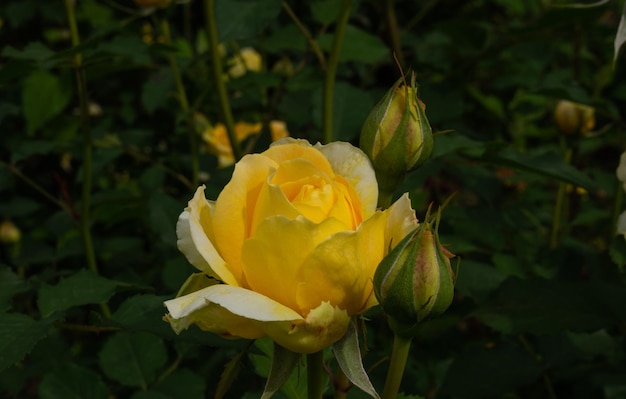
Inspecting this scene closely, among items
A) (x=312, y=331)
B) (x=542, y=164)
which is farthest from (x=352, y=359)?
(x=542, y=164)

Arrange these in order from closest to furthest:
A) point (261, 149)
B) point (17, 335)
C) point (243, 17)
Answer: point (17, 335)
point (243, 17)
point (261, 149)

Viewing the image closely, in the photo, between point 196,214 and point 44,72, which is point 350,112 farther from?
point 44,72

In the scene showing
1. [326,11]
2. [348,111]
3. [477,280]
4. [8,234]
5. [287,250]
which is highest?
[287,250]

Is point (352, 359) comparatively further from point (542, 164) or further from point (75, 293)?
point (542, 164)

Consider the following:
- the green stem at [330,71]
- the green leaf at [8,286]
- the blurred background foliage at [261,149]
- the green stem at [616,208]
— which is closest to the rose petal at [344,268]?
the blurred background foliage at [261,149]

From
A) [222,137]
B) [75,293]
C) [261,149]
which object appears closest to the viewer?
[75,293]

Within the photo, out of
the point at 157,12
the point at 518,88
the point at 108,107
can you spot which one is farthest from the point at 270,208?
the point at 108,107

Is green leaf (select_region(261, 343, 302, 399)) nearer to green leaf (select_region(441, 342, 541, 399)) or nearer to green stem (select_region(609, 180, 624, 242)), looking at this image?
green leaf (select_region(441, 342, 541, 399))
